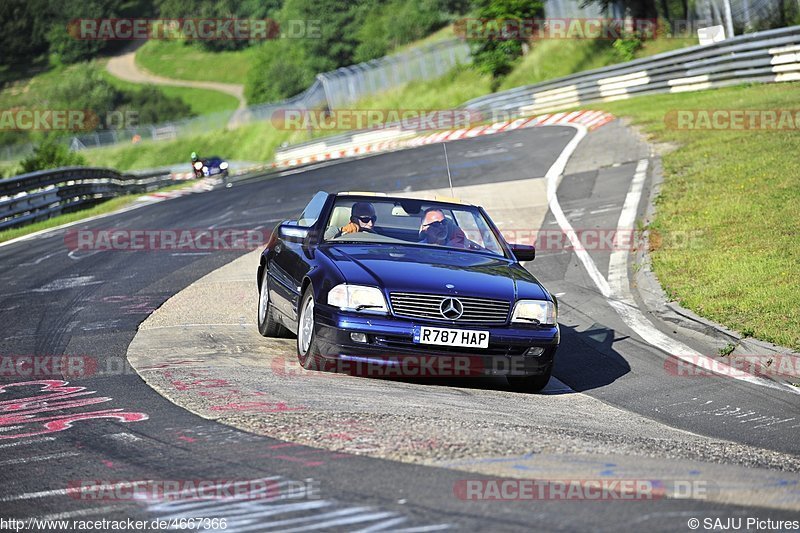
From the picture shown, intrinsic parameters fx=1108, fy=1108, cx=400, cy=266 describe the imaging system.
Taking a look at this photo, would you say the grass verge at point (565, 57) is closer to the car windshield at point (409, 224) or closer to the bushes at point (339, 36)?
the car windshield at point (409, 224)

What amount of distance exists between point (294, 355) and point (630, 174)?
11469 mm

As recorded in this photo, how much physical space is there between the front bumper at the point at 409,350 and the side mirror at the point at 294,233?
136 centimetres

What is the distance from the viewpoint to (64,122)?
341 feet

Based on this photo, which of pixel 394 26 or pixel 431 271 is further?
pixel 394 26

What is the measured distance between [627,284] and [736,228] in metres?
1.83

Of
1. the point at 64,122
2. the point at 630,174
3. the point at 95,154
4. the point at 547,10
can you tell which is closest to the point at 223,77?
the point at 64,122

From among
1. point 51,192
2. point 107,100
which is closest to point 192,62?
point 107,100

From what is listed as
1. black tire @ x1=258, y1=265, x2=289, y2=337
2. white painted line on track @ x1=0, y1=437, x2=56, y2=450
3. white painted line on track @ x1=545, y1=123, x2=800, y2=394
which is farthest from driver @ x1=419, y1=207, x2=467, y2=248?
white painted line on track @ x1=0, y1=437, x2=56, y2=450

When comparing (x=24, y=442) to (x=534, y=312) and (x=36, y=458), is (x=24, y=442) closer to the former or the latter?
(x=36, y=458)

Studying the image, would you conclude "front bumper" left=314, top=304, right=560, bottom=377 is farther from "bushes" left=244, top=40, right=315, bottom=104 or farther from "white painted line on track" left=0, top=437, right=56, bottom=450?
"bushes" left=244, top=40, right=315, bottom=104

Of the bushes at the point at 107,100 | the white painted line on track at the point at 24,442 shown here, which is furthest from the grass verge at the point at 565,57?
the bushes at the point at 107,100

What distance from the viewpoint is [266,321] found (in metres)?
9.93

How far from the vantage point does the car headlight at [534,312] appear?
792 centimetres

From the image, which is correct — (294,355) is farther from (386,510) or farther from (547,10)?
(547,10)
